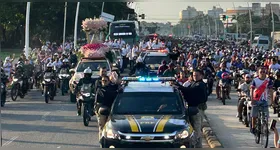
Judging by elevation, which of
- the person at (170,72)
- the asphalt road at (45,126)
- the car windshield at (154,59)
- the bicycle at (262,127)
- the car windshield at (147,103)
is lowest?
the asphalt road at (45,126)

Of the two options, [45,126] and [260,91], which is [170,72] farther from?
[260,91]

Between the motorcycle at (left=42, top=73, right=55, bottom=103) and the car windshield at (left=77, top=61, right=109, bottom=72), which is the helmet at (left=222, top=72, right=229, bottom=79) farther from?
the motorcycle at (left=42, top=73, right=55, bottom=103)

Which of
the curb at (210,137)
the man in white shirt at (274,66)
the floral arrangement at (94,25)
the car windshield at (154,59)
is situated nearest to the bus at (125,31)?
the floral arrangement at (94,25)

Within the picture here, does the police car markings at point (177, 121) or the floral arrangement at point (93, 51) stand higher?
the floral arrangement at point (93, 51)

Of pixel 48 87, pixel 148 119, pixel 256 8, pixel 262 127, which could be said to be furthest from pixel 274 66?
pixel 256 8

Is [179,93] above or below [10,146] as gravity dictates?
above

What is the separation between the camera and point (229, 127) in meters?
18.8

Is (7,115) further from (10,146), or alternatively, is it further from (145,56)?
(145,56)

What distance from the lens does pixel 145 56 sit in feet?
109

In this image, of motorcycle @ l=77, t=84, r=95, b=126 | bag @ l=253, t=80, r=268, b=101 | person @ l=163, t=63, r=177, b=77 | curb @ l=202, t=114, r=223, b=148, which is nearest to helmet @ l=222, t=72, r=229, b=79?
person @ l=163, t=63, r=177, b=77

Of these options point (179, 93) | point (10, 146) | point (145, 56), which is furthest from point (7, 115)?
point (145, 56)

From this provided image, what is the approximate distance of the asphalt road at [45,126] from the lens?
1589 centimetres

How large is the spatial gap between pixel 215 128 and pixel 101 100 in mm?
5032

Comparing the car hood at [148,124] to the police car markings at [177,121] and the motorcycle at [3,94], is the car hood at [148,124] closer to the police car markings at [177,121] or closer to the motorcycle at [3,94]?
the police car markings at [177,121]
